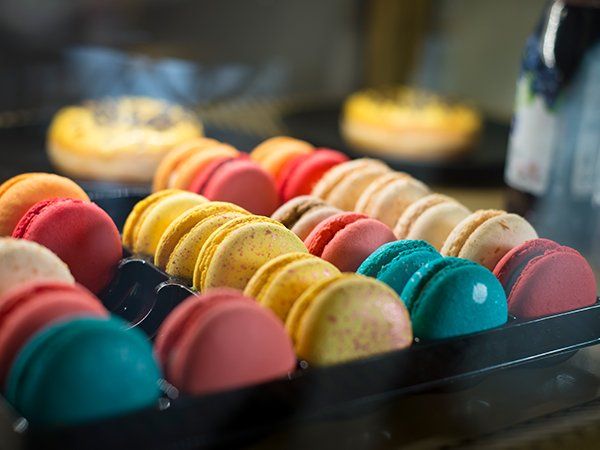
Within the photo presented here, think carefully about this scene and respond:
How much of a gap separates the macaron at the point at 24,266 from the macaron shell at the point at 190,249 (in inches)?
5.7

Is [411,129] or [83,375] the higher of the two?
[83,375]

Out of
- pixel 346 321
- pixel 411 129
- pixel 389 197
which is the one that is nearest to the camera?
pixel 346 321

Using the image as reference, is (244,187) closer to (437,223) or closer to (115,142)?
(437,223)

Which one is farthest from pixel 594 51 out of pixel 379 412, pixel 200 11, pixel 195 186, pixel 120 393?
pixel 200 11

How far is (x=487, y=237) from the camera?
2.72ft

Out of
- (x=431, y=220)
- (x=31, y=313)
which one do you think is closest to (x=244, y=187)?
(x=431, y=220)

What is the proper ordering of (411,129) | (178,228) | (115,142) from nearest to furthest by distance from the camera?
(178,228), (115,142), (411,129)

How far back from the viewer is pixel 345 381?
2.02 ft

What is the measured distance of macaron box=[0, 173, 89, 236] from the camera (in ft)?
2.91

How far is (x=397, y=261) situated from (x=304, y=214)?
0.17m

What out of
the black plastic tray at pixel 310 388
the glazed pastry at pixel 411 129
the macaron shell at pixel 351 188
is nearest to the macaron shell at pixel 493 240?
the black plastic tray at pixel 310 388

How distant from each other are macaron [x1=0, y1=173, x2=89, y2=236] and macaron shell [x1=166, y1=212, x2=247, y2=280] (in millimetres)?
155

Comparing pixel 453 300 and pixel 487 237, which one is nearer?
pixel 453 300

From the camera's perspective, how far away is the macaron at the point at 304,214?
89 cm
